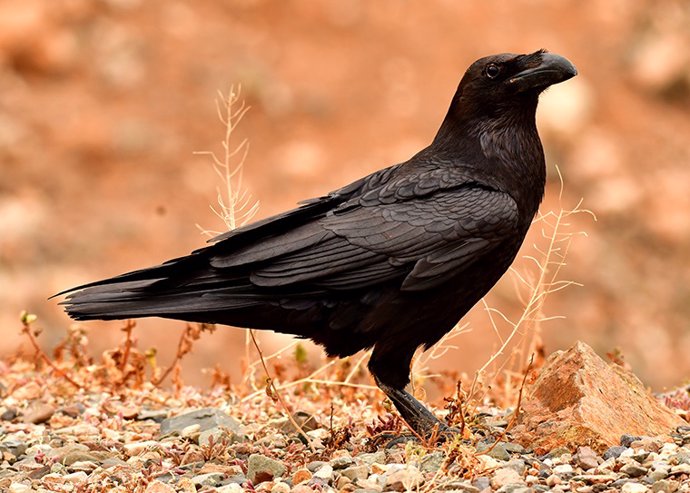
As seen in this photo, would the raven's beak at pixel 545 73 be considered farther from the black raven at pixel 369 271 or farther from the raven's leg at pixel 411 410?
the raven's leg at pixel 411 410

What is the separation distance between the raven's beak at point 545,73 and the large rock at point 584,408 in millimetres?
1285

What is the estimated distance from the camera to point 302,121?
15.0 m

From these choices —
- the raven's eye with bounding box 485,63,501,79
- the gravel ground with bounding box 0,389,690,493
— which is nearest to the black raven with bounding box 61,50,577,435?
the raven's eye with bounding box 485,63,501,79

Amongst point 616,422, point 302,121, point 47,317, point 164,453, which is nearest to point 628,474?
point 616,422

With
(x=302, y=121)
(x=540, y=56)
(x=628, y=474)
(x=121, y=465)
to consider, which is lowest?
(x=628, y=474)

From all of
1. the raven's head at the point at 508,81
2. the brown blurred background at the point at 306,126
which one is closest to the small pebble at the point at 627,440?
the raven's head at the point at 508,81

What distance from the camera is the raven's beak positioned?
18.4 feet

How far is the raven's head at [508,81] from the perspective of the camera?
5.64m

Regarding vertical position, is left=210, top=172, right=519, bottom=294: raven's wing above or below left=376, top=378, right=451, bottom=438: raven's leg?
above

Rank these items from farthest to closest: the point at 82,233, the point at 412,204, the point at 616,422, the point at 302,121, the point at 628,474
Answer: the point at 302,121 < the point at 82,233 < the point at 412,204 < the point at 616,422 < the point at 628,474

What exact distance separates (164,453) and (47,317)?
7286 mm

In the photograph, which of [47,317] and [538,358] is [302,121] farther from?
[538,358]

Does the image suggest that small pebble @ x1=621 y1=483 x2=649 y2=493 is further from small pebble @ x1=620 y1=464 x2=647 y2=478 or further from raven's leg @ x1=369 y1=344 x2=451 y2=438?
raven's leg @ x1=369 y1=344 x2=451 y2=438

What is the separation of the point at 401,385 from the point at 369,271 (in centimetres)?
66
